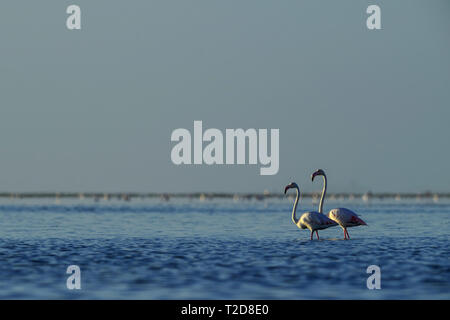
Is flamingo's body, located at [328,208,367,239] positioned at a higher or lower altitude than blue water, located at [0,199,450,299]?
higher

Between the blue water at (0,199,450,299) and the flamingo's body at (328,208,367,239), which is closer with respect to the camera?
the blue water at (0,199,450,299)

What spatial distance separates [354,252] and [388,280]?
6.83m

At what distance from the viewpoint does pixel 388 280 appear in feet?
63.7

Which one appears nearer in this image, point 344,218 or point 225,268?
point 225,268

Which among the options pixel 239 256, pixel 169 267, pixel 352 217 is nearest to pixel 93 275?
pixel 169 267

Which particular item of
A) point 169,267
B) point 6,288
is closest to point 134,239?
point 169,267

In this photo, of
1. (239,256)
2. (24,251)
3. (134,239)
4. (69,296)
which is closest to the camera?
(69,296)

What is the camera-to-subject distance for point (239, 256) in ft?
82.6

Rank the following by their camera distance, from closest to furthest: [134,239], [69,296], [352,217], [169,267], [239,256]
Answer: [69,296] → [169,267] → [239,256] → [352,217] → [134,239]

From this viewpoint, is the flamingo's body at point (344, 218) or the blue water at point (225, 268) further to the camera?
the flamingo's body at point (344, 218)

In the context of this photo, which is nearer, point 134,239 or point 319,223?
point 319,223

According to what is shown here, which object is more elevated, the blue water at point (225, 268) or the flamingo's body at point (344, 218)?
the flamingo's body at point (344, 218)

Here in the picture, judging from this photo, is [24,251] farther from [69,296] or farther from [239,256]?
[69,296]
